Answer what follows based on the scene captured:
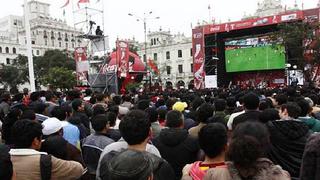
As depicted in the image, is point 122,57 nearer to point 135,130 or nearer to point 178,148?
point 178,148

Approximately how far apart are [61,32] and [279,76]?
195ft

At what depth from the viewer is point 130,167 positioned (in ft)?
7.04

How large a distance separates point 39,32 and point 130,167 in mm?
81930

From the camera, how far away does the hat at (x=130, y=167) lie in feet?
7.00

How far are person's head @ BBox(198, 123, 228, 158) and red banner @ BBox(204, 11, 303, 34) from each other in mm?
26554

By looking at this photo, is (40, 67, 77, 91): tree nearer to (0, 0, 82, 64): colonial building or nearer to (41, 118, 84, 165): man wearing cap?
(41, 118, 84, 165): man wearing cap

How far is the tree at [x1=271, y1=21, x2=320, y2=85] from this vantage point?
23000 millimetres

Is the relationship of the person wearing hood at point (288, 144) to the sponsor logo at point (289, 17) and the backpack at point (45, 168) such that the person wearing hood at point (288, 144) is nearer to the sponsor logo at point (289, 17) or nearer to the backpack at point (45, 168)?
the backpack at point (45, 168)

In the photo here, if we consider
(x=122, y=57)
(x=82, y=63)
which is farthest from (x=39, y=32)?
(x=122, y=57)

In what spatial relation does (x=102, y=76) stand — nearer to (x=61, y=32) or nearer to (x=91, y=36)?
(x=91, y=36)

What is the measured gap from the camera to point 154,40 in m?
61.6

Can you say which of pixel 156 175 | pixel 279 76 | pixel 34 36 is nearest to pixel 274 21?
pixel 279 76

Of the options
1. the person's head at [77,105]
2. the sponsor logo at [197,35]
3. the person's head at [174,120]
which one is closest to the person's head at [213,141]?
the person's head at [174,120]

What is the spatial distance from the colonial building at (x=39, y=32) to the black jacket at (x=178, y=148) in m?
71.4
